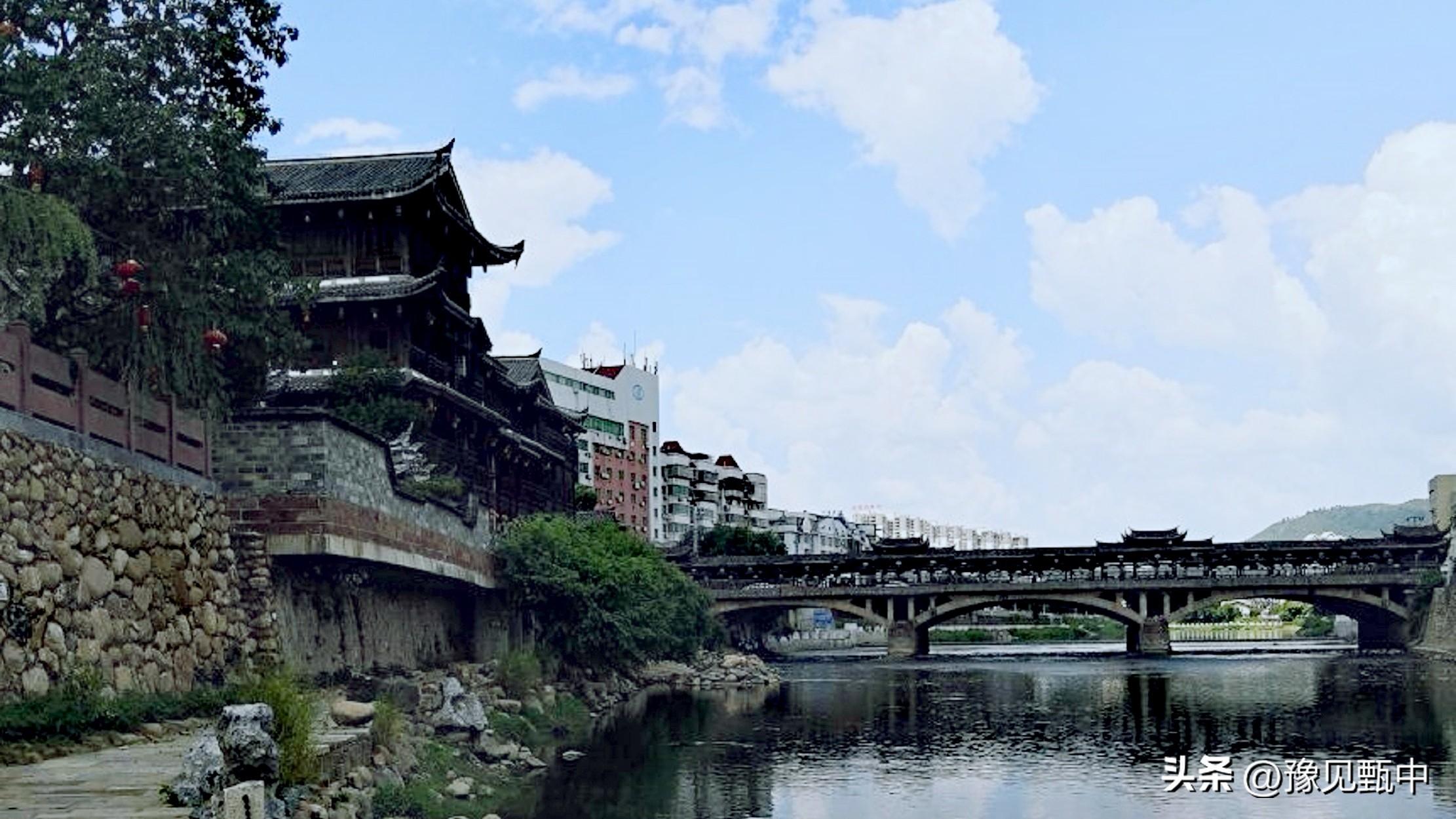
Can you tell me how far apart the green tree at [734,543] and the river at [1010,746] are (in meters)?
46.6

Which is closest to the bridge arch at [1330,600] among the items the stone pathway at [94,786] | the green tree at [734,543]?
the green tree at [734,543]

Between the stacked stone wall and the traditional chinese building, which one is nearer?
the stacked stone wall

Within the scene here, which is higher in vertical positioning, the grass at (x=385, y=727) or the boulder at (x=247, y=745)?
the boulder at (x=247, y=745)

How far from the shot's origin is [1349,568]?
9206 centimetres

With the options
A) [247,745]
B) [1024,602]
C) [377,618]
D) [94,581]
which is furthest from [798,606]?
[247,745]

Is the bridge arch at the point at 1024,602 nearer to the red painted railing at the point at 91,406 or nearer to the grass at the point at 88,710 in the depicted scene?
the red painted railing at the point at 91,406

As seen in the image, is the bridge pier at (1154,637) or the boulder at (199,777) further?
the bridge pier at (1154,637)

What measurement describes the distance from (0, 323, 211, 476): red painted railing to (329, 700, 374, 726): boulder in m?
5.82

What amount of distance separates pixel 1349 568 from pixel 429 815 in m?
82.2

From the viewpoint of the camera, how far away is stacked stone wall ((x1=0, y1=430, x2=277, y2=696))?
20.8 meters

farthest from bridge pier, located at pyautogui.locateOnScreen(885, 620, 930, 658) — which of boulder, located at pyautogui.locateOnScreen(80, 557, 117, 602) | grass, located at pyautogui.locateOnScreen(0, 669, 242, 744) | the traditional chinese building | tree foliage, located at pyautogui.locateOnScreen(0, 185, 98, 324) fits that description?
tree foliage, located at pyautogui.locateOnScreen(0, 185, 98, 324)

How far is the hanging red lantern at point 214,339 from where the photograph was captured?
2697 centimetres

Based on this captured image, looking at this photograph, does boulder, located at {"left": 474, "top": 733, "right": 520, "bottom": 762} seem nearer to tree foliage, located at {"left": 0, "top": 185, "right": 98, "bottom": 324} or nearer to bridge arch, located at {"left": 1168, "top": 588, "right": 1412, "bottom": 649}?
tree foliage, located at {"left": 0, "top": 185, "right": 98, "bottom": 324}

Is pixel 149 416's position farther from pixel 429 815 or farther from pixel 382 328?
pixel 382 328
